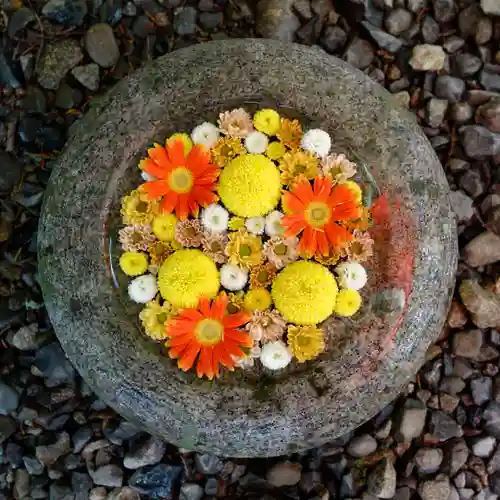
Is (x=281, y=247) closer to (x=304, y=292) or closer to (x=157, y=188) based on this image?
(x=304, y=292)

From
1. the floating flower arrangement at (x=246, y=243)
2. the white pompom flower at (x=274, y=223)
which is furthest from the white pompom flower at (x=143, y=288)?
the white pompom flower at (x=274, y=223)

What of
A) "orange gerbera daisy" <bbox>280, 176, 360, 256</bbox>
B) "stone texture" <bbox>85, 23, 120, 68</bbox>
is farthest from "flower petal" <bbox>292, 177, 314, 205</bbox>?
"stone texture" <bbox>85, 23, 120, 68</bbox>

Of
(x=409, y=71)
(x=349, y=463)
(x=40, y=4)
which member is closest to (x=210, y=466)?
(x=349, y=463)

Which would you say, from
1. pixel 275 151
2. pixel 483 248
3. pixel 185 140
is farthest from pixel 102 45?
pixel 483 248

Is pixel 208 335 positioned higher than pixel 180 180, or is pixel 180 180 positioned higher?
pixel 180 180

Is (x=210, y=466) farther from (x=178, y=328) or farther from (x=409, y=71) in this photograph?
(x=409, y=71)

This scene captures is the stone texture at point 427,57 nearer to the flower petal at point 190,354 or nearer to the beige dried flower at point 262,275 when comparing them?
the beige dried flower at point 262,275

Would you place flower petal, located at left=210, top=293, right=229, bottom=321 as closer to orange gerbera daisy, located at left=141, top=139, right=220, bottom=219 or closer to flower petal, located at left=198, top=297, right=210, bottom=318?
flower petal, located at left=198, top=297, right=210, bottom=318
